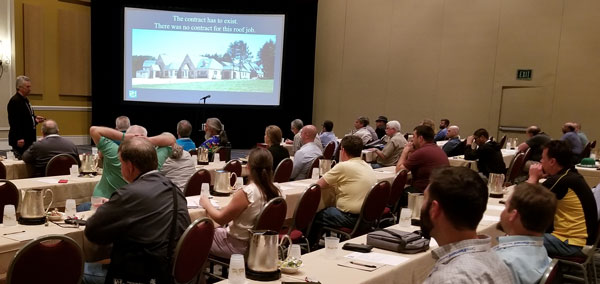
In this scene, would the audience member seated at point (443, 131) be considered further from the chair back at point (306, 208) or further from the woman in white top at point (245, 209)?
the woman in white top at point (245, 209)

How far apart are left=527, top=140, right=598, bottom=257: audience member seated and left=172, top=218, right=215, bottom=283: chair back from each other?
2710 millimetres

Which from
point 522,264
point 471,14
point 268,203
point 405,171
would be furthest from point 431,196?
point 471,14

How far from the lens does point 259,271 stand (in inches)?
107

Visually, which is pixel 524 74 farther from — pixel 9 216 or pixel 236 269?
pixel 9 216

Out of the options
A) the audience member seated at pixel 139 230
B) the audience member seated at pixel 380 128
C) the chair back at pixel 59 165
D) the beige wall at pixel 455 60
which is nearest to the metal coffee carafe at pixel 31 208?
the audience member seated at pixel 139 230

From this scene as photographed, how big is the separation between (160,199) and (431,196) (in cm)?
170

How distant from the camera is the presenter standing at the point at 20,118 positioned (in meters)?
7.44

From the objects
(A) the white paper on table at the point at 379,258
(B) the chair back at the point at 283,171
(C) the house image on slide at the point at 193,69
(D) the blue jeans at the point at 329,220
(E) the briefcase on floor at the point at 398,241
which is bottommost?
(D) the blue jeans at the point at 329,220

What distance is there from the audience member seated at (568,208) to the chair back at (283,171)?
10.7 ft

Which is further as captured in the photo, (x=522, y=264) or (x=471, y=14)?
(x=471, y=14)

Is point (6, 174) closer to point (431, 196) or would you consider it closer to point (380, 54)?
point (431, 196)

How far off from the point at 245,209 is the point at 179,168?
78.3 inches

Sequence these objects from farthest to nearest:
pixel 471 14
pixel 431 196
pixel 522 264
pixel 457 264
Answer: pixel 471 14
pixel 522 264
pixel 431 196
pixel 457 264

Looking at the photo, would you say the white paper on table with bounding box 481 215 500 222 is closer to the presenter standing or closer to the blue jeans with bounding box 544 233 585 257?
the blue jeans with bounding box 544 233 585 257
